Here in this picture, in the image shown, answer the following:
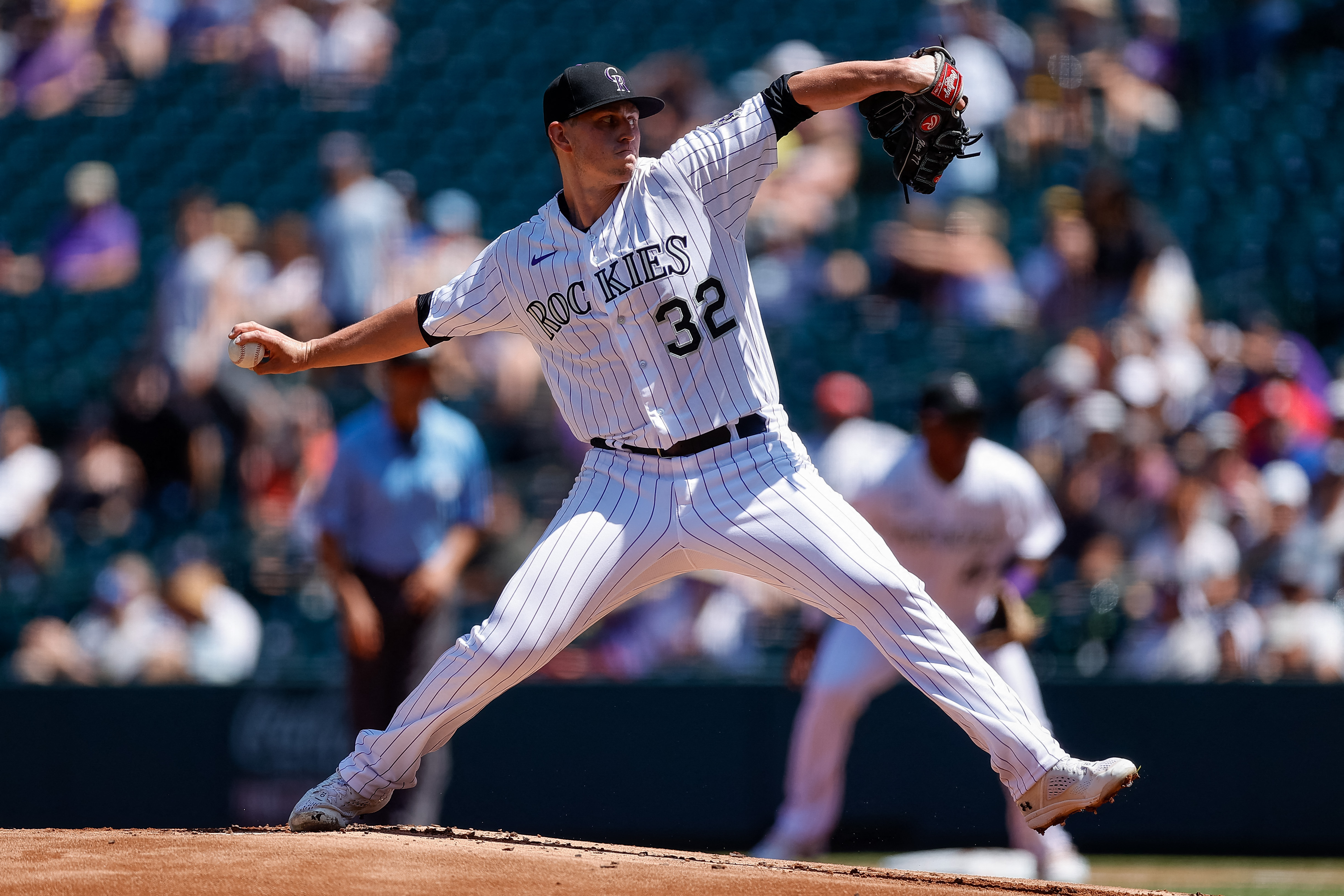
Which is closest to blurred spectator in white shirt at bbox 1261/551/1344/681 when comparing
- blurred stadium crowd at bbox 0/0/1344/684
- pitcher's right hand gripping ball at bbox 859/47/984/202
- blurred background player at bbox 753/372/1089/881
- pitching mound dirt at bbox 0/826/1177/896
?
blurred stadium crowd at bbox 0/0/1344/684

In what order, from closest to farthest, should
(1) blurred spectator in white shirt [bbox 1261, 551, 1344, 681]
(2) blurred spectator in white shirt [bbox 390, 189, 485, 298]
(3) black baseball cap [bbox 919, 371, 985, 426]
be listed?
(3) black baseball cap [bbox 919, 371, 985, 426]
(1) blurred spectator in white shirt [bbox 1261, 551, 1344, 681]
(2) blurred spectator in white shirt [bbox 390, 189, 485, 298]

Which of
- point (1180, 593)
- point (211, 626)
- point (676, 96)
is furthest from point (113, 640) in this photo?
point (1180, 593)

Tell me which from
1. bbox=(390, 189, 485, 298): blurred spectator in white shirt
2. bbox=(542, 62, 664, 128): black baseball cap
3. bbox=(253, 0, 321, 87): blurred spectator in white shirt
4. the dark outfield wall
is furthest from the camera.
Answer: bbox=(253, 0, 321, 87): blurred spectator in white shirt

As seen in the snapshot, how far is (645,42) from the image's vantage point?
1066 cm

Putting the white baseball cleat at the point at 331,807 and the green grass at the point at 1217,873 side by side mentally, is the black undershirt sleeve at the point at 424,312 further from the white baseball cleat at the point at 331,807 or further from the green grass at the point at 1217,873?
the green grass at the point at 1217,873

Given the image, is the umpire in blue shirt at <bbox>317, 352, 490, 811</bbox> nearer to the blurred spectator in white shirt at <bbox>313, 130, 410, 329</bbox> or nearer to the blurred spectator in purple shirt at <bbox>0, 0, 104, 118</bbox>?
the blurred spectator in white shirt at <bbox>313, 130, 410, 329</bbox>

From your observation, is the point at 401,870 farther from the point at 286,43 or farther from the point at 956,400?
the point at 286,43

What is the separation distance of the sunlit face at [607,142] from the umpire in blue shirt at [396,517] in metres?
2.48

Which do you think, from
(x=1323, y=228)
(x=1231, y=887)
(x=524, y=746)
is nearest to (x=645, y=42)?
(x=1323, y=228)

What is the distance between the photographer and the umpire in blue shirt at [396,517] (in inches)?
249

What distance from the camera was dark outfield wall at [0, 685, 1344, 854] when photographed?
7020mm

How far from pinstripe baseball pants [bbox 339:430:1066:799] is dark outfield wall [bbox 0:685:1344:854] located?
10.6 feet

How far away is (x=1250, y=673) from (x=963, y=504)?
1.96m

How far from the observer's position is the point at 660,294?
12.8ft
